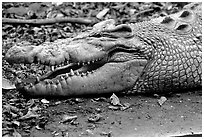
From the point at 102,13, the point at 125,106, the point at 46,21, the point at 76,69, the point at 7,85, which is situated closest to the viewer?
the point at 125,106

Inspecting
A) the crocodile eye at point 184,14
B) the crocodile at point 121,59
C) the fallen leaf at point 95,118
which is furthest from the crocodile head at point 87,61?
the crocodile eye at point 184,14

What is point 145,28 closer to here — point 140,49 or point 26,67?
point 140,49

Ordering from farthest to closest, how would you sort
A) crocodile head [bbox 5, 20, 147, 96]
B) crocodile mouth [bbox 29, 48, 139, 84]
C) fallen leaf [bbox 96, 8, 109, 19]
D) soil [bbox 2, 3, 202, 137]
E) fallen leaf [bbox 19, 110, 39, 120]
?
fallen leaf [bbox 96, 8, 109, 19] < crocodile mouth [bbox 29, 48, 139, 84] < crocodile head [bbox 5, 20, 147, 96] < fallen leaf [bbox 19, 110, 39, 120] < soil [bbox 2, 3, 202, 137]

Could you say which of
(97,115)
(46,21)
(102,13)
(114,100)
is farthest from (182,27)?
(102,13)

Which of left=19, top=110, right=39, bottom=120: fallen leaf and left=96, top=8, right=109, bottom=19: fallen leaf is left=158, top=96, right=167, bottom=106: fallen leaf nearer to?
left=19, top=110, right=39, bottom=120: fallen leaf

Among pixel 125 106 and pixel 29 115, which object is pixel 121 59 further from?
pixel 29 115

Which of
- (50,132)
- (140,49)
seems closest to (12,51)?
(50,132)

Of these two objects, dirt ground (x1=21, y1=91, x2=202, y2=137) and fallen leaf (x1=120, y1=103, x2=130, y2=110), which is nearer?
dirt ground (x1=21, y1=91, x2=202, y2=137)

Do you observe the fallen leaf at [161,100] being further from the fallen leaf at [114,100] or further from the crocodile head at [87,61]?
the fallen leaf at [114,100]

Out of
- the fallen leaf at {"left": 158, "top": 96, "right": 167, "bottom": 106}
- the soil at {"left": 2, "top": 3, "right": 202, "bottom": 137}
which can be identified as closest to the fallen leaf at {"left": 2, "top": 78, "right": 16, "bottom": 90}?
the soil at {"left": 2, "top": 3, "right": 202, "bottom": 137}
